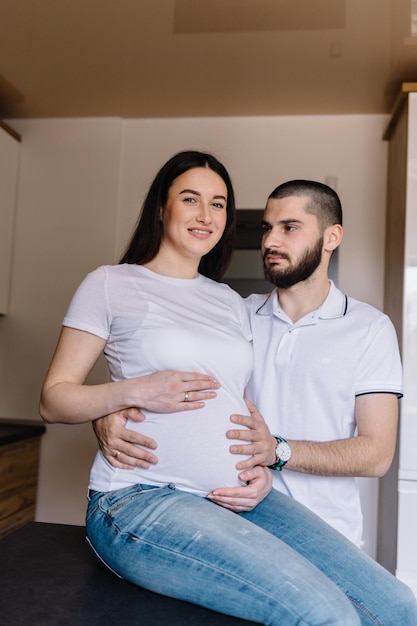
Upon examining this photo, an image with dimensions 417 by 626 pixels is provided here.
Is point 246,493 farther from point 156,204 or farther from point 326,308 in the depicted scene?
point 156,204

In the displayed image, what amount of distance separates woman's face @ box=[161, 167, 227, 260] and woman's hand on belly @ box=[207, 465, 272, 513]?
533mm

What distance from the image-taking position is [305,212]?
174 centimetres

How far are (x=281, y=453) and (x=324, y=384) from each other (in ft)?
0.79

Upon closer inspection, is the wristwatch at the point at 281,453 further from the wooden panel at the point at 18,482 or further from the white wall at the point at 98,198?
the white wall at the point at 98,198

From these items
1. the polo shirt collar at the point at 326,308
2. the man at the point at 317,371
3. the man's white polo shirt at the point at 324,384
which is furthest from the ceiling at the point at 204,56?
the man's white polo shirt at the point at 324,384

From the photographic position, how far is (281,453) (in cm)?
145

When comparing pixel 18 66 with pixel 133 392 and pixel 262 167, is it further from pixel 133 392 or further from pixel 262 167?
pixel 133 392

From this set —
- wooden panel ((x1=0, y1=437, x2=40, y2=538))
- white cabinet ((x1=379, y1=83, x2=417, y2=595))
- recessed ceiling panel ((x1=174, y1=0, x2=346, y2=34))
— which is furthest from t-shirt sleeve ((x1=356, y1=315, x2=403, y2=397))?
wooden panel ((x1=0, y1=437, x2=40, y2=538))

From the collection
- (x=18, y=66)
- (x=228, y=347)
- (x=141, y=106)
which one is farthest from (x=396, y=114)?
(x=228, y=347)

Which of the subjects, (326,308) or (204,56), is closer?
(326,308)

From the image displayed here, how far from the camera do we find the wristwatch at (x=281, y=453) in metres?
1.45

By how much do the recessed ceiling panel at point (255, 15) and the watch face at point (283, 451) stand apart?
1.57 metres

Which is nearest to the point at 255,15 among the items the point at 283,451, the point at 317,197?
the point at 317,197

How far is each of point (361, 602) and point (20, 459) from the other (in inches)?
84.7
